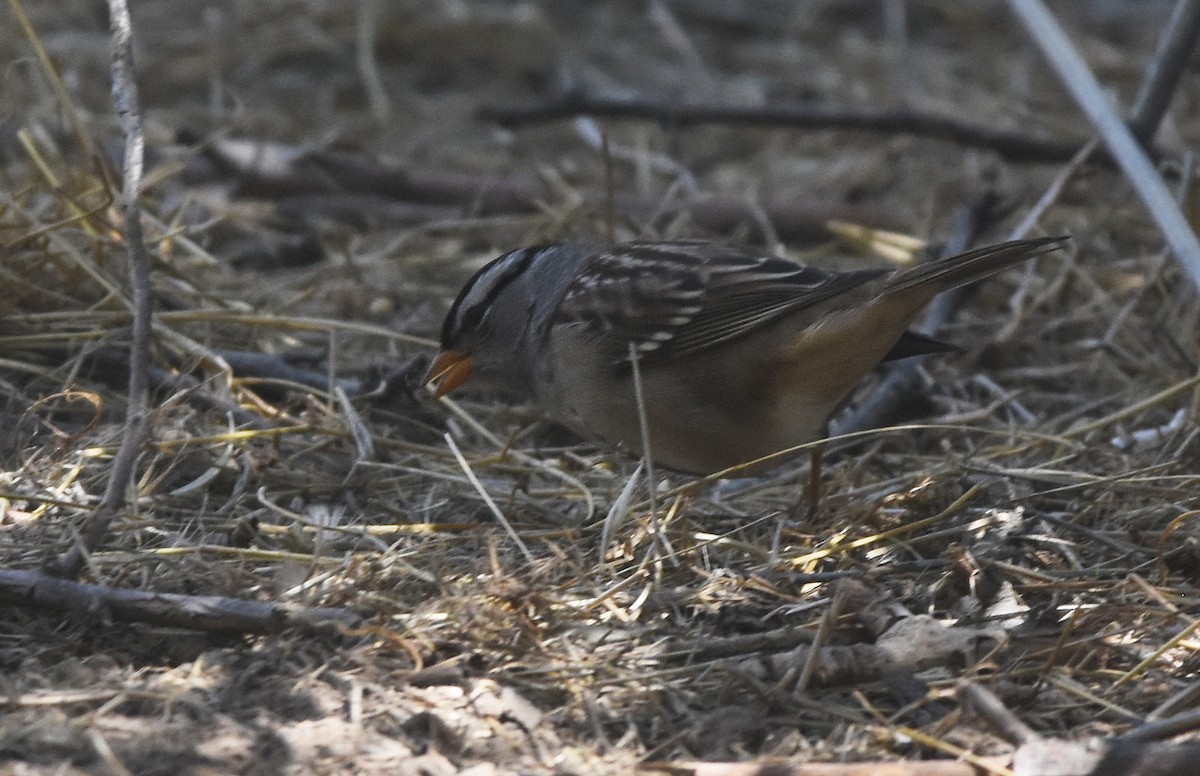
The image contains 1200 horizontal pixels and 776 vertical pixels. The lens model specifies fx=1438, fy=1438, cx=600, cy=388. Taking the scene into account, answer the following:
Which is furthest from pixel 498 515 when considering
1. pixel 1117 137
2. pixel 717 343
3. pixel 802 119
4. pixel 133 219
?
pixel 802 119

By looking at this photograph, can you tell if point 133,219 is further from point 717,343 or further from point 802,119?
point 802,119

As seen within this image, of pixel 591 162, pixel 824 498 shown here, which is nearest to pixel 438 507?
pixel 824 498

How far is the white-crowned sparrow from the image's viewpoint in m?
3.90

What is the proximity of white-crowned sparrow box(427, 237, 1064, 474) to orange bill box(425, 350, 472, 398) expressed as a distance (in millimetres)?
31

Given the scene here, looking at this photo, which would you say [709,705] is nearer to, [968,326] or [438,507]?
[438,507]

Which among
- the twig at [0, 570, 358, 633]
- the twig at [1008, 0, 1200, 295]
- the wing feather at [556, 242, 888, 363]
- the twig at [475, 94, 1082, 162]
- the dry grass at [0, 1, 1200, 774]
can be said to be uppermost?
the twig at [1008, 0, 1200, 295]

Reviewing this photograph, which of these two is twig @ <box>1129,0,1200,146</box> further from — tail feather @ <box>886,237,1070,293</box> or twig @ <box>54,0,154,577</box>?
twig @ <box>54,0,154,577</box>

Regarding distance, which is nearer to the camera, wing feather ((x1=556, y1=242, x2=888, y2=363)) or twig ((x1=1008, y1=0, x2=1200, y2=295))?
wing feather ((x1=556, y1=242, x2=888, y2=363))

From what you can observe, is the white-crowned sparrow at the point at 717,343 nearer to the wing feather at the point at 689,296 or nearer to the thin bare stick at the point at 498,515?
the wing feather at the point at 689,296

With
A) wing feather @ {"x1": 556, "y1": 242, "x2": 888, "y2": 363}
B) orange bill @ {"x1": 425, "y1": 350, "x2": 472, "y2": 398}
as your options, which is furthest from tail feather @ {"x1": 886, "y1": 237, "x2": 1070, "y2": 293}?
orange bill @ {"x1": 425, "y1": 350, "x2": 472, "y2": 398}

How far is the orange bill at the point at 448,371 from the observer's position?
175 inches

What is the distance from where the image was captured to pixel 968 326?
5539 mm

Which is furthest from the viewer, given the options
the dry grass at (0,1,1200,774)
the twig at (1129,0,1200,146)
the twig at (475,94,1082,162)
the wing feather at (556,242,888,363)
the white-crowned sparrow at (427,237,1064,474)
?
the twig at (475,94,1082,162)

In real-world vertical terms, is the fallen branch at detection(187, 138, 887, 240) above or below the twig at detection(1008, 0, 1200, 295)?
below
